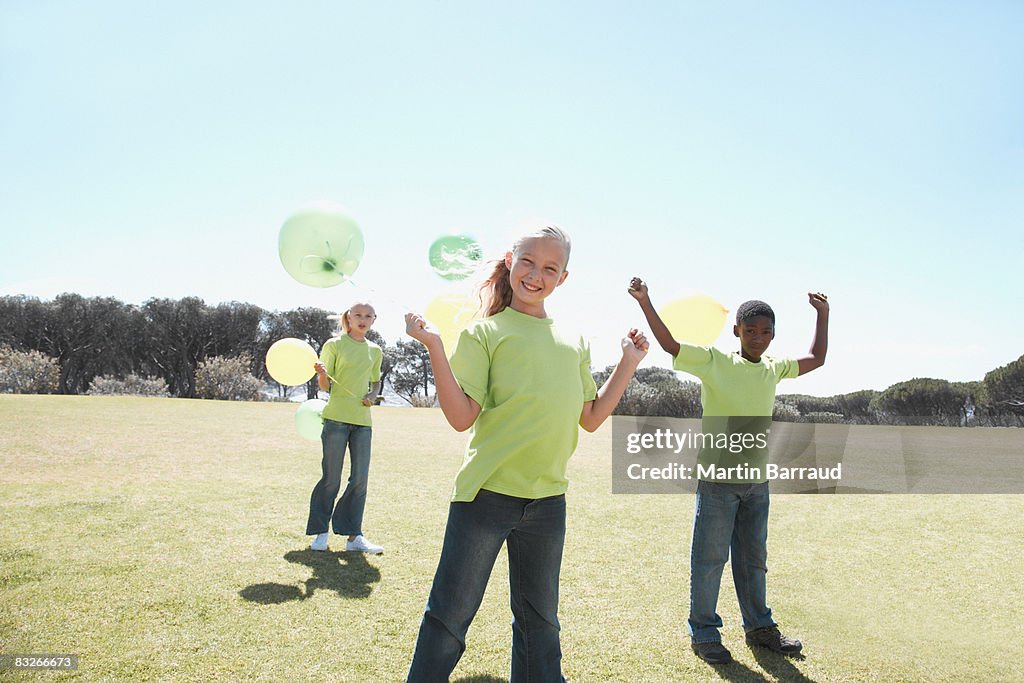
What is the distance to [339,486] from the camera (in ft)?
18.0

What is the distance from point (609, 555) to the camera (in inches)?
212

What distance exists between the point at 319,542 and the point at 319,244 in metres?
2.62

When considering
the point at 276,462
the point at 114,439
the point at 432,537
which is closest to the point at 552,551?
the point at 432,537

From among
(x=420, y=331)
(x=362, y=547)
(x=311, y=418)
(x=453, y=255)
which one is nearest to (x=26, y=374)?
(x=311, y=418)

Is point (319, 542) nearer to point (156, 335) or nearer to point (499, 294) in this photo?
point (499, 294)

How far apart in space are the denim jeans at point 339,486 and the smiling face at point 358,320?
0.76 meters

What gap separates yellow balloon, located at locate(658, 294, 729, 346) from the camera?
4027mm

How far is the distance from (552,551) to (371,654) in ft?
4.91

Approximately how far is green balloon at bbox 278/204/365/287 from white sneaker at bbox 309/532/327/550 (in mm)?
2333

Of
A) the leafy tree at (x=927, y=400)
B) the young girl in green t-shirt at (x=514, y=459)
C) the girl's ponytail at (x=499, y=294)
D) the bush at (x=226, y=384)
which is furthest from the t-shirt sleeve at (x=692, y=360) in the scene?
the bush at (x=226, y=384)

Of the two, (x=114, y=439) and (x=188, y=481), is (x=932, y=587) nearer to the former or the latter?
(x=188, y=481)

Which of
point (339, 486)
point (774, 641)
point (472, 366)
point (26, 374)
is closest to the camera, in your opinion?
point (472, 366)

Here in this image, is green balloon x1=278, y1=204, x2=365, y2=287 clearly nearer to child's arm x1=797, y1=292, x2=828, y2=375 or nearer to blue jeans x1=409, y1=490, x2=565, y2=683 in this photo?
blue jeans x1=409, y1=490, x2=565, y2=683

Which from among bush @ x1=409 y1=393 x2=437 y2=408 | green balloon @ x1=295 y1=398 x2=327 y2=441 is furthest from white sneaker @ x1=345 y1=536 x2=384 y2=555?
bush @ x1=409 y1=393 x2=437 y2=408
